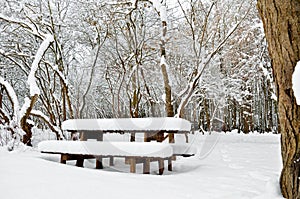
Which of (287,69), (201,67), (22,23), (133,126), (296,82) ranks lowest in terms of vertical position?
(133,126)

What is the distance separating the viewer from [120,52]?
15.3m

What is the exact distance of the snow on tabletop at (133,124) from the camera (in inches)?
213

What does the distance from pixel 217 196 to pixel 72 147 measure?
2886 mm

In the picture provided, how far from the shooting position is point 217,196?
11.6 ft

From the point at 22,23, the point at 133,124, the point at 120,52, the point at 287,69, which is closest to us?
the point at 287,69

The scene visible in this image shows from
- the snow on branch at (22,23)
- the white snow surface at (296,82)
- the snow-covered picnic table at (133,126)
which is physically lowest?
the snow-covered picnic table at (133,126)

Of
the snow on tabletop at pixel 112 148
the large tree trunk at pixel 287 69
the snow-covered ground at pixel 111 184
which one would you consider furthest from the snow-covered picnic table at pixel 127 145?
the large tree trunk at pixel 287 69

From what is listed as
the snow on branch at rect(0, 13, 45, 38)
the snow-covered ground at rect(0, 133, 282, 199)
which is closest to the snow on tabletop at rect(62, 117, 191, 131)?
the snow-covered ground at rect(0, 133, 282, 199)

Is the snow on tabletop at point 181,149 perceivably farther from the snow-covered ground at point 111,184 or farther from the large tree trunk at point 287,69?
the large tree trunk at point 287,69

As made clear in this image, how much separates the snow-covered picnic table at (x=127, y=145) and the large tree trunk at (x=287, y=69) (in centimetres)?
197

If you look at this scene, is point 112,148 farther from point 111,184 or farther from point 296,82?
point 296,82

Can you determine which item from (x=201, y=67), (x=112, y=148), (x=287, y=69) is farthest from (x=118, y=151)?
(x=201, y=67)

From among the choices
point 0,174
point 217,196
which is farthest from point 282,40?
point 0,174

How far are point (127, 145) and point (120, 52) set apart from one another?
35.0 ft
